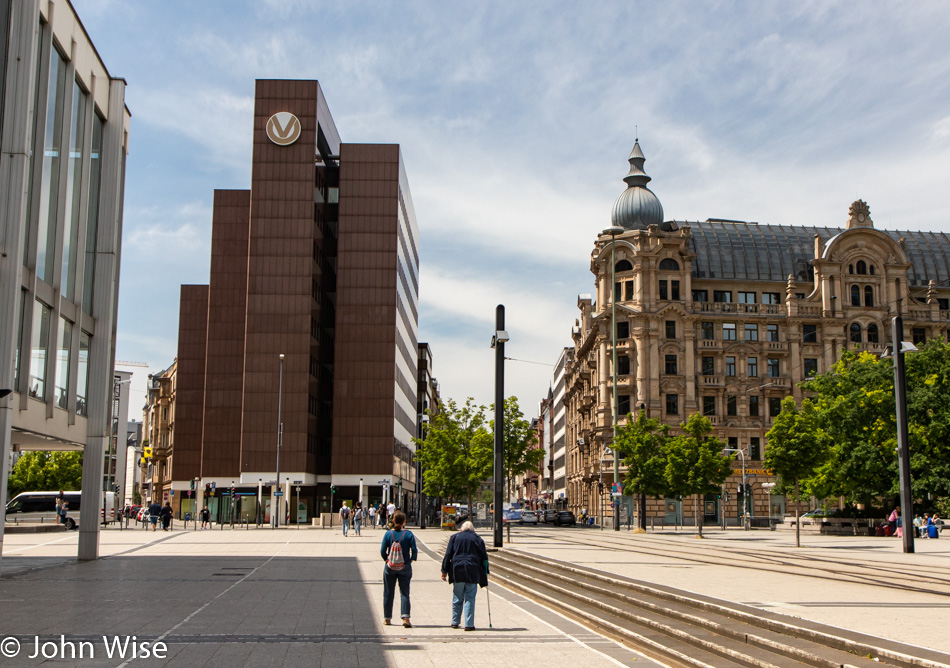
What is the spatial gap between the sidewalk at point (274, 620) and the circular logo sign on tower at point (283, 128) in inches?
2315

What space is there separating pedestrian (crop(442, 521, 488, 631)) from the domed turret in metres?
75.8

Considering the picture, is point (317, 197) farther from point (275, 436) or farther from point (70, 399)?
point (70, 399)

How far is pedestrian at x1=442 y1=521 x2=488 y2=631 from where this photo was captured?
12.9m

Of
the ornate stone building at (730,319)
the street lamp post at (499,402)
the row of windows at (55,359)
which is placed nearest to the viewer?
the row of windows at (55,359)

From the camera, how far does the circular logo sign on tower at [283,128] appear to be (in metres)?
79.2

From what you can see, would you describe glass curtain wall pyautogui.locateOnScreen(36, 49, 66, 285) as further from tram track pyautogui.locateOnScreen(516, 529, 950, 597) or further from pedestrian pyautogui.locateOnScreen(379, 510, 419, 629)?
tram track pyautogui.locateOnScreen(516, 529, 950, 597)

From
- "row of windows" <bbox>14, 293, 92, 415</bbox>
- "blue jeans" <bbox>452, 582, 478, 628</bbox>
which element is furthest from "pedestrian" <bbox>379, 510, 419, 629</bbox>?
"row of windows" <bbox>14, 293, 92, 415</bbox>

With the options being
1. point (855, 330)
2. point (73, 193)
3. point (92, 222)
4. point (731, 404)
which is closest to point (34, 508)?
point (92, 222)

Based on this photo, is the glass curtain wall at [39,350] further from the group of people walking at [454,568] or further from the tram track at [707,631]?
the group of people walking at [454,568]

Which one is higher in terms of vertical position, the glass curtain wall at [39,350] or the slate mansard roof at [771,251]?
the slate mansard roof at [771,251]

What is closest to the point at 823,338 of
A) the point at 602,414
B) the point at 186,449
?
the point at 602,414

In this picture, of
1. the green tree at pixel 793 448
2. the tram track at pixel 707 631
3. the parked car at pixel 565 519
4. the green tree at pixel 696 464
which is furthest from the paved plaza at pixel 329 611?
the parked car at pixel 565 519

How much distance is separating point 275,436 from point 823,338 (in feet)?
158

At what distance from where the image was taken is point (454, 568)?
12906 millimetres
